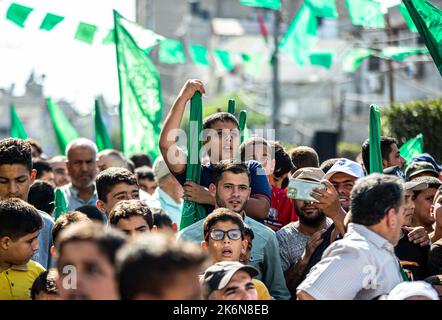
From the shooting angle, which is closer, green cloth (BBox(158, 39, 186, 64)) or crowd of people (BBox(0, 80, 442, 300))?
crowd of people (BBox(0, 80, 442, 300))

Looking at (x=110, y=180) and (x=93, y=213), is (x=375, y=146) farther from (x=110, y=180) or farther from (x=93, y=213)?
(x=93, y=213)

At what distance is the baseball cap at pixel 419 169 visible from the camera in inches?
312

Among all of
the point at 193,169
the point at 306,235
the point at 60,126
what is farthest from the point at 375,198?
the point at 60,126

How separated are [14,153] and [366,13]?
14.4 feet

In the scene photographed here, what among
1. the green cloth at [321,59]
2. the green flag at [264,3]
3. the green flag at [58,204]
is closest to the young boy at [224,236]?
the green flag at [58,204]

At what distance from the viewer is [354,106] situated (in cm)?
3972

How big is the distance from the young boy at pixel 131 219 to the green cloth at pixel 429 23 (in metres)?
2.49

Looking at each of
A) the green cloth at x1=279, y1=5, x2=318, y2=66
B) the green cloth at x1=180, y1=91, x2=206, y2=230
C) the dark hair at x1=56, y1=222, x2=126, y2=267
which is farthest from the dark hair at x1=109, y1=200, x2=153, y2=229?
the green cloth at x1=279, y1=5, x2=318, y2=66

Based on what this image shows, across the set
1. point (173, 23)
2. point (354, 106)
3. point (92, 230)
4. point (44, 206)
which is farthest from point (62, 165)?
point (173, 23)

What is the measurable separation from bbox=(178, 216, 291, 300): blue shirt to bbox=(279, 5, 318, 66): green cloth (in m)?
6.21

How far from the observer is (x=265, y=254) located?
624 centimetres

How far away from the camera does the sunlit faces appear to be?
6.98m

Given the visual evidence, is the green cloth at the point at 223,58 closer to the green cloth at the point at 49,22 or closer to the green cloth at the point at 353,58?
the green cloth at the point at 353,58

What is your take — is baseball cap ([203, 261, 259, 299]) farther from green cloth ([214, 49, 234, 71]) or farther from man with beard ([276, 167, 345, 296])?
green cloth ([214, 49, 234, 71])
